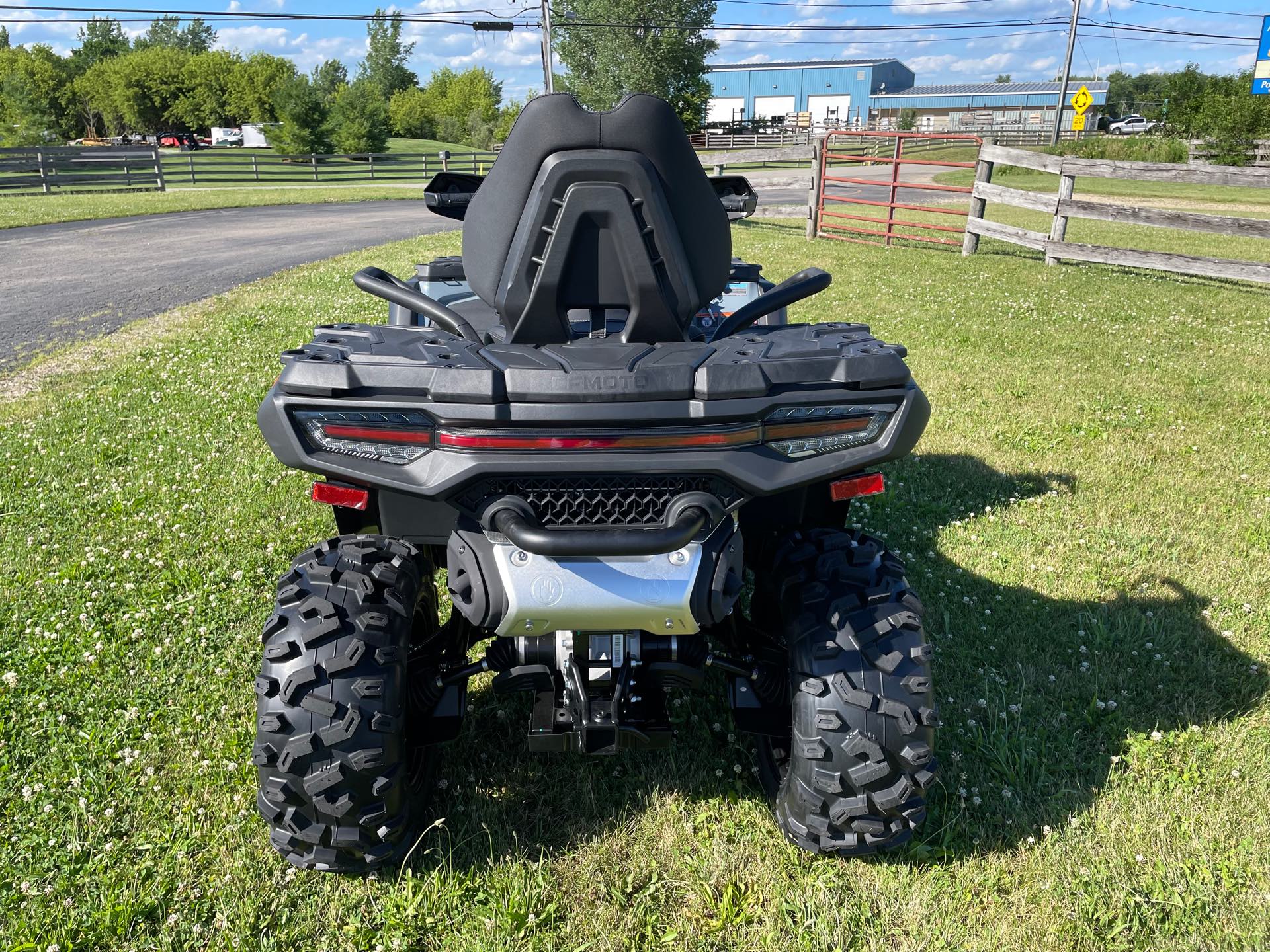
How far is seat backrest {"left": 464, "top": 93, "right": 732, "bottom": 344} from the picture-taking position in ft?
7.43

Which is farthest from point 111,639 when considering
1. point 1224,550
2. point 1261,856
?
point 1224,550

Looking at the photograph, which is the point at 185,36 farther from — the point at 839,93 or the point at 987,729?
the point at 987,729

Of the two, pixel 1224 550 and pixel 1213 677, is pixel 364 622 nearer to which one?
pixel 1213 677

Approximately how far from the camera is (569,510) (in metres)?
2.18

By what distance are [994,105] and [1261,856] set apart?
112 meters

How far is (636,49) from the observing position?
51906 millimetres

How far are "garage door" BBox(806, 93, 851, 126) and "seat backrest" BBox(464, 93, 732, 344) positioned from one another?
103261 millimetres

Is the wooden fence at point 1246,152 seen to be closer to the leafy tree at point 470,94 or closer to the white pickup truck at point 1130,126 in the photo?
the white pickup truck at point 1130,126

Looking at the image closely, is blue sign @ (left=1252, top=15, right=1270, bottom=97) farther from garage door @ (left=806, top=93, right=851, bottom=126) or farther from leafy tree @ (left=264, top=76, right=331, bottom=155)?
garage door @ (left=806, top=93, right=851, bottom=126)

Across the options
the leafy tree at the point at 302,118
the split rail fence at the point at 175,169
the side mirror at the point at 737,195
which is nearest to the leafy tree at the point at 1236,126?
the split rail fence at the point at 175,169

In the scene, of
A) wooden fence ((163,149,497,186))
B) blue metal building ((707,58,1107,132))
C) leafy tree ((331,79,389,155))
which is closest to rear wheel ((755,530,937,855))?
wooden fence ((163,149,497,186))

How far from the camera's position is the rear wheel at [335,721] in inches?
85.2

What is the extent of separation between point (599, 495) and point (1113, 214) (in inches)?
484

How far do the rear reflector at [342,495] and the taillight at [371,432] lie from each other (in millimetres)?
311
